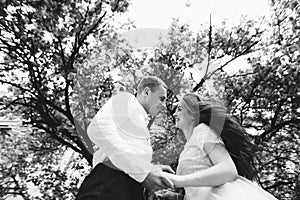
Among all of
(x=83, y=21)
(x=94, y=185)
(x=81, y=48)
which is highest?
(x=83, y=21)

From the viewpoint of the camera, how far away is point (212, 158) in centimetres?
150

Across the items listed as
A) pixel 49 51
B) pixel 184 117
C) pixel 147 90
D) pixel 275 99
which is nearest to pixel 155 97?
pixel 147 90

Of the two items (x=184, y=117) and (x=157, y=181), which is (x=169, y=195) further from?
(x=184, y=117)

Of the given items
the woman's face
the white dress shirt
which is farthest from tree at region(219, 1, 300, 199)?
the white dress shirt

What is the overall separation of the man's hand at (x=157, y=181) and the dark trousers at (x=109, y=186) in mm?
69

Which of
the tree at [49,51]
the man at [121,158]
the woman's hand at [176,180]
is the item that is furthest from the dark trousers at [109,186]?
the tree at [49,51]

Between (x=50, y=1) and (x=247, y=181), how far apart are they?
3467 millimetres

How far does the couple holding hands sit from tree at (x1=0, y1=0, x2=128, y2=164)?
2666mm

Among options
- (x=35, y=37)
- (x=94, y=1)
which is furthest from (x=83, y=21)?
(x=35, y=37)

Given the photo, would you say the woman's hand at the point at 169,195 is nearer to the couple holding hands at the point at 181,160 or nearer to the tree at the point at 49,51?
the couple holding hands at the point at 181,160

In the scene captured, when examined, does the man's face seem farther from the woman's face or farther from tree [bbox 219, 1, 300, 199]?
tree [bbox 219, 1, 300, 199]

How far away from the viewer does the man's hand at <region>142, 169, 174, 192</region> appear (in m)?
1.44

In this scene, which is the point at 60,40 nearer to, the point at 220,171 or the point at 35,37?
the point at 35,37

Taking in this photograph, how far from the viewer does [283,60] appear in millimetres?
5176
